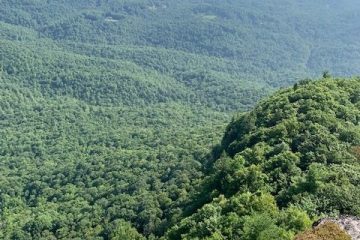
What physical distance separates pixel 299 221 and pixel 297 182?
6.98 metres

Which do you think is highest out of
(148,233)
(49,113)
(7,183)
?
(148,233)

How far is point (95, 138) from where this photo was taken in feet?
500

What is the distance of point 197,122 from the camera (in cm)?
17300

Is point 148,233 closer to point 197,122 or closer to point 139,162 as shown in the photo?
point 139,162

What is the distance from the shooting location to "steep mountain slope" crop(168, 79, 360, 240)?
35812mm

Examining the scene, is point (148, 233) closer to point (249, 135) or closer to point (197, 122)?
point (249, 135)

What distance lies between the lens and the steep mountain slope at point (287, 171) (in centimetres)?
3581

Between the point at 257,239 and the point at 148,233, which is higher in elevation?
the point at 257,239

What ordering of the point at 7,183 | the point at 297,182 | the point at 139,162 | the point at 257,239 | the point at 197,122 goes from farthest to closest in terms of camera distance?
1. the point at 197,122
2. the point at 7,183
3. the point at 139,162
4. the point at 297,182
5. the point at 257,239

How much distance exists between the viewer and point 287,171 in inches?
1752

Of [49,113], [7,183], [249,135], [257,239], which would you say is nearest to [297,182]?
[257,239]

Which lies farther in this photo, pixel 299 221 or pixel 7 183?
pixel 7 183

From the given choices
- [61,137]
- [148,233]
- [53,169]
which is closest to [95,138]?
[61,137]

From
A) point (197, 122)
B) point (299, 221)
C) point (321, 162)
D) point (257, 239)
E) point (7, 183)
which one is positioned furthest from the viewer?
point (197, 122)
